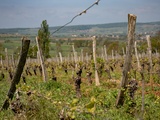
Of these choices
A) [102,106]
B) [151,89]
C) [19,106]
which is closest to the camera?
[19,106]

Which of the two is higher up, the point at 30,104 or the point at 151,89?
the point at 30,104

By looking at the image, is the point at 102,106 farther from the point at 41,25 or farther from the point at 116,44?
the point at 116,44

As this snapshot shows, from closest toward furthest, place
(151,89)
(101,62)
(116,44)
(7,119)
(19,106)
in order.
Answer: (19,106) < (7,119) < (151,89) < (101,62) < (116,44)

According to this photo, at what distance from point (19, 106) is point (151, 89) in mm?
8336

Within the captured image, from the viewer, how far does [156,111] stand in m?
7.32

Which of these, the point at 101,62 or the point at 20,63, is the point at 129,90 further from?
the point at 101,62

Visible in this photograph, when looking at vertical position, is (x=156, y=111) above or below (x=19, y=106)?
below

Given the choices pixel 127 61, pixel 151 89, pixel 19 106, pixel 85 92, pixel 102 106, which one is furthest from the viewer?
pixel 151 89

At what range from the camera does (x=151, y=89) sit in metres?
12.7

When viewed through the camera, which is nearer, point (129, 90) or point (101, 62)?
point (129, 90)

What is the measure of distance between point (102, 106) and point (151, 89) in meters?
5.01

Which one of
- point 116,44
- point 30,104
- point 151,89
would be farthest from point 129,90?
point 116,44

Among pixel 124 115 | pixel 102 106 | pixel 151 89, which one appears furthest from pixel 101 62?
pixel 124 115

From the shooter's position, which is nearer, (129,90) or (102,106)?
(129,90)
